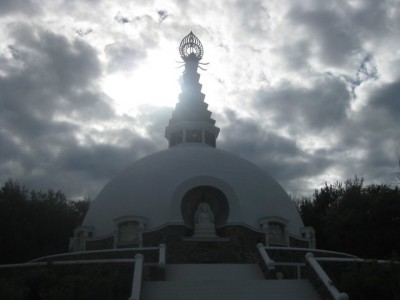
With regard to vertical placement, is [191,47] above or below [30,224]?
above

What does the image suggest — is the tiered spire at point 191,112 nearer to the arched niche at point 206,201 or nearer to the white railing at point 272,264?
the arched niche at point 206,201

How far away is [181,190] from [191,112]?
9.44 m

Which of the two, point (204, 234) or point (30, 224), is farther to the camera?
point (30, 224)

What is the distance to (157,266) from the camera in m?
17.2

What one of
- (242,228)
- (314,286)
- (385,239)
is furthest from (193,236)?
(385,239)

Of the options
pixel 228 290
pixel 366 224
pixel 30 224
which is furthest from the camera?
pixel 30 224

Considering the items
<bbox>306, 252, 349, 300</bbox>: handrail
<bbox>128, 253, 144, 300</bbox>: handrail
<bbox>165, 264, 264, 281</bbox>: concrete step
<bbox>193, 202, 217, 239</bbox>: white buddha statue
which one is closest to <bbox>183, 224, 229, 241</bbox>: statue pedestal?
<bbox>193, 202, 217, 239</bbox>: white buddha statue

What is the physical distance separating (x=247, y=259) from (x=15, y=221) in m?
16.8

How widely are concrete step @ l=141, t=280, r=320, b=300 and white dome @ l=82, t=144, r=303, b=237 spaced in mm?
7717

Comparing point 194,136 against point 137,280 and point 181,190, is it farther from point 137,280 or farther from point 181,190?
point 137,280

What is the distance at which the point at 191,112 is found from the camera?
31906 millimetres

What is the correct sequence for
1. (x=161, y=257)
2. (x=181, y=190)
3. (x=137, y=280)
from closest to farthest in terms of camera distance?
(x=137, y=280) → (x=161, y=257) → (x=181, y=190)

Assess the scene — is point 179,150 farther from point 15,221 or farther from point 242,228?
point 15,221

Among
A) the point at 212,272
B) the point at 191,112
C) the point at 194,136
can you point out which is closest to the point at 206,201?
the point at 212,272
